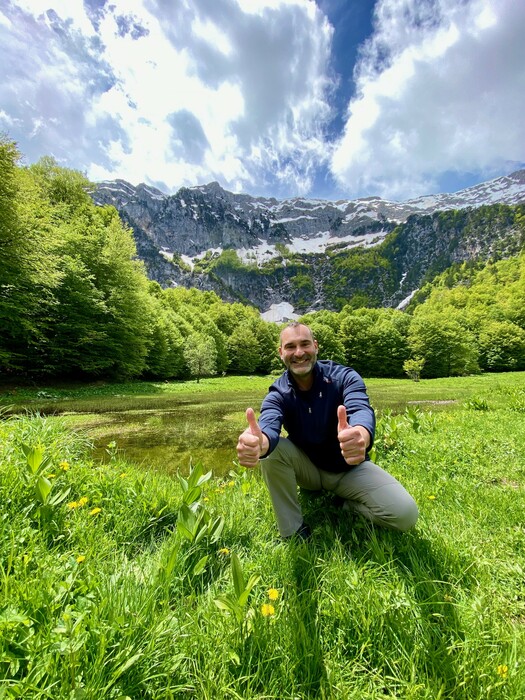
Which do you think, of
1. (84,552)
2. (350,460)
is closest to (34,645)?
(84,552)

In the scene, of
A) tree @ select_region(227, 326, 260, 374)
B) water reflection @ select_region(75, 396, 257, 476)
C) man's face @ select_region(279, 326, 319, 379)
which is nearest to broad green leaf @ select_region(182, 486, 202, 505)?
man's face @ select_region(279, 326, 319, 379)

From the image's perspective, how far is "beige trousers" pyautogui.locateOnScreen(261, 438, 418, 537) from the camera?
2.87 metres

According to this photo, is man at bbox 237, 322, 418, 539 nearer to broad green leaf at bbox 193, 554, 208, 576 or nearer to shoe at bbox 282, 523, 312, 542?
shoe at bbox 282, 523, 312, 542

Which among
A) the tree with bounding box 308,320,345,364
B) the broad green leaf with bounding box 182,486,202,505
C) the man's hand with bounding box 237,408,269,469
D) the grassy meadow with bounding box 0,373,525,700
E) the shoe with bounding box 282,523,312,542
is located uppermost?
the tree with bounding box 308,320,345,364

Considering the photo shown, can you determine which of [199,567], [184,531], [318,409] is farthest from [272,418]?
[199,567]

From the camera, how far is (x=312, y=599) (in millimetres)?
2141

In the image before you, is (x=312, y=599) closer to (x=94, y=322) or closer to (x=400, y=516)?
(x=400, y=516)

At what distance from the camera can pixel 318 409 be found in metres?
3.37

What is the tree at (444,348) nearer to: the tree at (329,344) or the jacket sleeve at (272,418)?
the tree at (329,344)

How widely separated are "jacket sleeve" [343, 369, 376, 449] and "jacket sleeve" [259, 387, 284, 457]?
700mm

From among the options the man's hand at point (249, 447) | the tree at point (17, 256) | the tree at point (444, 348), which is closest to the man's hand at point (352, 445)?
the man's hand at point (249, 447)

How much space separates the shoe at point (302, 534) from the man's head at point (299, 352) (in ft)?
4.94

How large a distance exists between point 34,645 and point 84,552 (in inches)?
42.4

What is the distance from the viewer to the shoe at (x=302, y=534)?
118 inches
